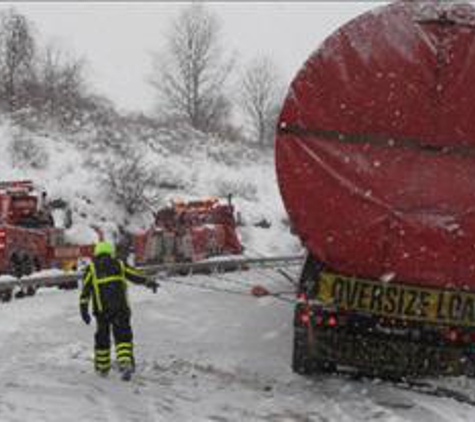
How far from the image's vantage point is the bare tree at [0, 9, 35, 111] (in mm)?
48562

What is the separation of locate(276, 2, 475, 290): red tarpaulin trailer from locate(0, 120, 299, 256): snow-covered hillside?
18.2 m

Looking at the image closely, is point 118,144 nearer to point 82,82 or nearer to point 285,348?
point 82,82

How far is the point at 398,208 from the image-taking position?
30.2 ft

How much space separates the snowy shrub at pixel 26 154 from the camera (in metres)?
38.8

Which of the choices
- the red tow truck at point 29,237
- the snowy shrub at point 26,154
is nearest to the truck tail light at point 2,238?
the red tow truck at point 29,237

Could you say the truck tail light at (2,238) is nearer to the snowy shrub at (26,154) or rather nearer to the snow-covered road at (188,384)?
the snow-covered road at (188,384)

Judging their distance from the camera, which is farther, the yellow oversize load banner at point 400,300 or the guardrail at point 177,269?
the guardrail at point 177,269

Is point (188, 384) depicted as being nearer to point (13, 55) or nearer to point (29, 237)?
point (29, 237)

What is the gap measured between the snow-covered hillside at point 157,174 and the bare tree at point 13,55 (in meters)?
5.04

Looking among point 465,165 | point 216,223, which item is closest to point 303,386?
point 465,165

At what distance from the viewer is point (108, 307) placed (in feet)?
33.3

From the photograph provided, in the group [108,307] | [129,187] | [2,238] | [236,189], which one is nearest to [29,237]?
[2,238]

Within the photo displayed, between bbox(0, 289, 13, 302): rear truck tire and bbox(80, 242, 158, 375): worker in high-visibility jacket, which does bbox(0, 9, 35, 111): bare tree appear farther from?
bbox(80, 242, 158, 375): worker in high-visibility jacket

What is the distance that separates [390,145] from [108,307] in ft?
11.9
